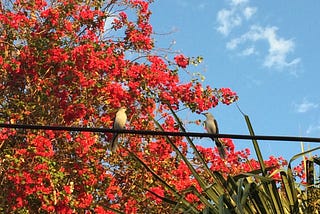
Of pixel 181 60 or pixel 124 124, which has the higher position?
pixel 181 60

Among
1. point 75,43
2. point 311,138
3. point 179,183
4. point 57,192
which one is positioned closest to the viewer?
point 311,138

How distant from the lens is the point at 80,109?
45.4 ft

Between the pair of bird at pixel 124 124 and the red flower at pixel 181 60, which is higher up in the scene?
the red flower at pixel 181 60

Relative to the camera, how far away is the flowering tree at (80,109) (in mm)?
12750

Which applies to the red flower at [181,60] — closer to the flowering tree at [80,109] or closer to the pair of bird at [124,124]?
the flowering tree at [80,109]

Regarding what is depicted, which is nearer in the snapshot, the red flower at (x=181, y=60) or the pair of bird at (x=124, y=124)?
the pair of bird at (x=124, y=124)

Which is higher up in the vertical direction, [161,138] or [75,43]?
[75,43]

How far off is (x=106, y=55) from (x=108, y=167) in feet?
8.71

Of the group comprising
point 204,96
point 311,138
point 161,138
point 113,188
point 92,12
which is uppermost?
point 92,12

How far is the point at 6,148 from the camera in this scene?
43.9 ft

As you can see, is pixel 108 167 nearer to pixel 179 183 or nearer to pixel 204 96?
pixel 179 183

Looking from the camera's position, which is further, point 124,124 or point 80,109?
point 80,109

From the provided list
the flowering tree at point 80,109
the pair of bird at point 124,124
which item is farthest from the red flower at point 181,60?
the pair of bird at point 124,124

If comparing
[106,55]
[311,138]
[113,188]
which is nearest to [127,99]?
[106,55]
